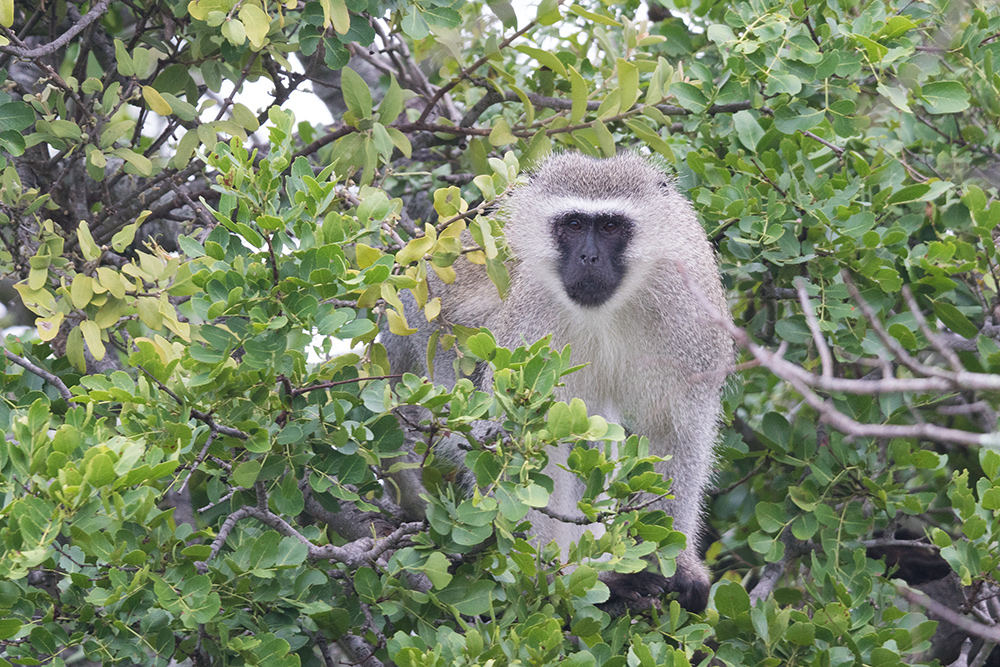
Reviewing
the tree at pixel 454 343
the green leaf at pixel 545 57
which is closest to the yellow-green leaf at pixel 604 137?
the tree at pixel 454 343

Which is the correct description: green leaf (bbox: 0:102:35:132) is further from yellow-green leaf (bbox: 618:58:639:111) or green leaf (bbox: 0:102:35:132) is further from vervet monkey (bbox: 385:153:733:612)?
yellow-green leaf (bbox: 618:58:639:111)

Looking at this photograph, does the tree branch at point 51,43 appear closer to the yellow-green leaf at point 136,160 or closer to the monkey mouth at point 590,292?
the yellow-green leaf at point 136,160

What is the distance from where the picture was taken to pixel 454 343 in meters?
3.59

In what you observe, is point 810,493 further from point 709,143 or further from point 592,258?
point 709,143

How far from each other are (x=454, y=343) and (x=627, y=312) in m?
1.09

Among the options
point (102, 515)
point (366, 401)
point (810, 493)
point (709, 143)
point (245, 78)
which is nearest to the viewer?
point (102, 515)

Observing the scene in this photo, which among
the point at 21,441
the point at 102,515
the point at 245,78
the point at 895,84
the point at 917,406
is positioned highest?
the point at 245,78

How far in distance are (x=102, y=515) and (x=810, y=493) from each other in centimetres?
265

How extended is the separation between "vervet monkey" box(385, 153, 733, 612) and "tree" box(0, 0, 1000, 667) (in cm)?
19

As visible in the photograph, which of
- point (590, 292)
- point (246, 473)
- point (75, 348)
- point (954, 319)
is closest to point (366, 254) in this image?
point (246, 473)

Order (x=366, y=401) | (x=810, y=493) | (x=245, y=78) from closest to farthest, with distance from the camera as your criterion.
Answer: (x=366, y=401)
(x=810, y=493)
(x=245, y=78)

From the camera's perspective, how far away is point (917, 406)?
3.78m

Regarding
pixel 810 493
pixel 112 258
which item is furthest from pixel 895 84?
pixel 112 258

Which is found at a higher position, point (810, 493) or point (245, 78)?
point (245, 78)
